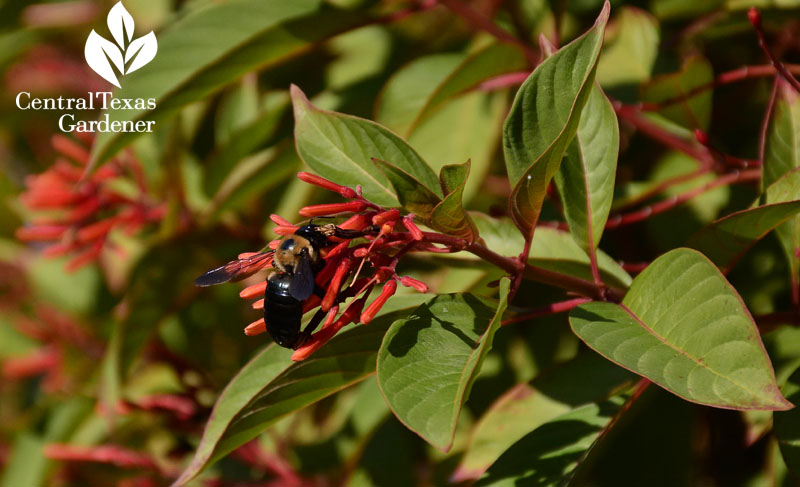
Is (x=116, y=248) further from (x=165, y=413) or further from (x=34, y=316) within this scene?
(x=34, y=316)

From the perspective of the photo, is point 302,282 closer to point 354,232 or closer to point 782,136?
point 354,232

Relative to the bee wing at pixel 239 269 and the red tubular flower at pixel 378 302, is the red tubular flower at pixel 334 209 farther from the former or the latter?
the bee wing at pixel 239 269

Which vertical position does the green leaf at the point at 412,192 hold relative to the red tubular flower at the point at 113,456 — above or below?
above

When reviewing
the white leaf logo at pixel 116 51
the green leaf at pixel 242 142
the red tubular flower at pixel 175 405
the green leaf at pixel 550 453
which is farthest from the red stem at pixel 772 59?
the red tubular flower at pixel 175 405

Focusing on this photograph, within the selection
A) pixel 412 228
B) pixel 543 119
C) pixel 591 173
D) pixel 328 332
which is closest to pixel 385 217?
pixel 412 228

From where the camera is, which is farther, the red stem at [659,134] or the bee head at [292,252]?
the red stem at [659,134]

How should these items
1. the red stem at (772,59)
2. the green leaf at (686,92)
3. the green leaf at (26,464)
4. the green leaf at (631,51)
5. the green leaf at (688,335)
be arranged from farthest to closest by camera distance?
1. the green leaf at (26,464)
2. the green leaf at (631,51)
3. the green leaf at (686,92)
4. the red stem at (772,59)
5. the green leaf at (688,335)

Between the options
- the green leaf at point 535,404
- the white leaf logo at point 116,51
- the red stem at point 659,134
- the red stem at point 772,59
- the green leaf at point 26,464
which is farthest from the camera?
the green leaf at point 26,464

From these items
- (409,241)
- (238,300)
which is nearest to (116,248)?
(238,300)
